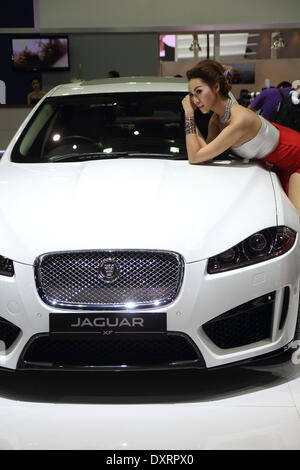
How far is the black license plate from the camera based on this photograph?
7.93 ft

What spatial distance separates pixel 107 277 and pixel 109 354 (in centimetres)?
29

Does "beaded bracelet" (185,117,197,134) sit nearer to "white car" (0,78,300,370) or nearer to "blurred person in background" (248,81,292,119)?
"white car" (0,78,300,370)

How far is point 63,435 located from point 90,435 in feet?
0.30

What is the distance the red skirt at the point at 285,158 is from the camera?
11.3ft

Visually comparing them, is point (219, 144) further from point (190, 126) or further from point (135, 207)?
point (135, 207)

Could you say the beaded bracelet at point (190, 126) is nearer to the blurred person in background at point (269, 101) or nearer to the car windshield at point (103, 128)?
the car windshield at point (103, 128)

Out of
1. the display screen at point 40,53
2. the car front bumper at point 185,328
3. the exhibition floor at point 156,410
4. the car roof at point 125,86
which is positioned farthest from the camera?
the display screen at point 40,53

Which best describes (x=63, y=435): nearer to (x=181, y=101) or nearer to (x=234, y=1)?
(x=181, y=101)

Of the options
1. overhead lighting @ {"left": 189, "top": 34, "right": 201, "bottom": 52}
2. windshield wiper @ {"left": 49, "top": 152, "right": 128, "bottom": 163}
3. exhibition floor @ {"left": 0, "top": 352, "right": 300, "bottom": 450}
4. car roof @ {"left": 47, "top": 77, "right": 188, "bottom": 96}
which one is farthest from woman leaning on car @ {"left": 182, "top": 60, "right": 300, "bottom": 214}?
overhead lighting @ {"left": 189, "top": 34, "right": 201, "bottom": 52}

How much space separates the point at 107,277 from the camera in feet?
8.10

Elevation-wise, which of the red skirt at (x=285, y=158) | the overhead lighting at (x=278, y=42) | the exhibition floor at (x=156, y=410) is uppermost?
the red skirt at (x=285, y=158)

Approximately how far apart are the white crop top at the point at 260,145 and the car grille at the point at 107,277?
1060mm

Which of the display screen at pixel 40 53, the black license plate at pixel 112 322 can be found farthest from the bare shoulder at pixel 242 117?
the display screen at pixel 40 53

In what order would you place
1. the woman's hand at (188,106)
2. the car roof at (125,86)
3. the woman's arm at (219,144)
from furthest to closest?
the car roof at (125,86) → the woman's hand at (188,106) → the woman's arm at (219,144)
